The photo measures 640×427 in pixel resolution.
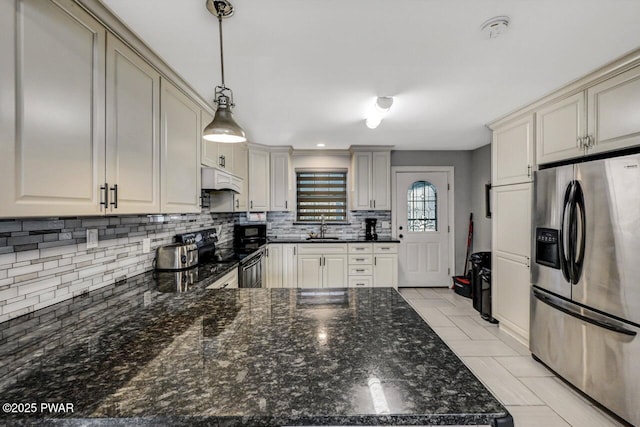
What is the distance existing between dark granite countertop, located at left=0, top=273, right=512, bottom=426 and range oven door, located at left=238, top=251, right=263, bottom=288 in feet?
4.77

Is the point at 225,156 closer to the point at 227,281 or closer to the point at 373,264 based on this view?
the point at 227,281

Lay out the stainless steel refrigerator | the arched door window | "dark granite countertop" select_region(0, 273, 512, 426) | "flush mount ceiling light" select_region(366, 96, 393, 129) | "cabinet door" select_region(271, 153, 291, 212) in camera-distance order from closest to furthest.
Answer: "dark granite countertop" select_region(0, 273, 512, 426) < the stainless steel refrigerator < "flush mount ceiling light" select_region(366, 96, 393, 129) < "cabinet door" select_region(271, 153, 291, 212) < the arched door window

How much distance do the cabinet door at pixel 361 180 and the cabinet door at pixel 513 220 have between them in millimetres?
1817

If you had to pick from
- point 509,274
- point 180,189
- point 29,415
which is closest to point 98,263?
point 180,189

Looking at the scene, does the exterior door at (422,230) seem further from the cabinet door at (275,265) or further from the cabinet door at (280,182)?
the cabinet door at (275,265)

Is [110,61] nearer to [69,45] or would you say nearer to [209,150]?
[69,45]

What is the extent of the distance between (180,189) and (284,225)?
2822 millimetres

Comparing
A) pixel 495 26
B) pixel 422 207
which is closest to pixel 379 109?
pixel 495 26

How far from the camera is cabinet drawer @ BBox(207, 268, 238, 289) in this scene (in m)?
2.05

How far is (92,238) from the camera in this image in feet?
5.36

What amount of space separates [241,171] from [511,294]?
355 centimetres

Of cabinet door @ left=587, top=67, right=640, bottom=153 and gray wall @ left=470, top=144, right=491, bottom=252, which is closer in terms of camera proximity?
cabinet door @ left=587, top=67, right=640, bottom=153

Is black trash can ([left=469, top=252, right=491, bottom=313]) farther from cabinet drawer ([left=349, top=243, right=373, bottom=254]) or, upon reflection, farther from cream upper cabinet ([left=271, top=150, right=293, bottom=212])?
cream upper cabinet ([left=271, top=150, right=293, bottom=212])

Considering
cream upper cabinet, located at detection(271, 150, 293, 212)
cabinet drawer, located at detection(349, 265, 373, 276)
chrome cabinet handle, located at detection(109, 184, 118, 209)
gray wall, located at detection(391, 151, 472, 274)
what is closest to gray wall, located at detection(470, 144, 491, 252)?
gray wall, located at detection(391, 151, 472, 274)
